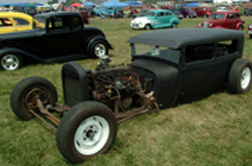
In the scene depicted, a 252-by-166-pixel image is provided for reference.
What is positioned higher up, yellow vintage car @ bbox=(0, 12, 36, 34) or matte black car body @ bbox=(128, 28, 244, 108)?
yellow vintage car @ bbox=(0, 12, 36, 34)

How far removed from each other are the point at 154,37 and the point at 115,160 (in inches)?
95.4

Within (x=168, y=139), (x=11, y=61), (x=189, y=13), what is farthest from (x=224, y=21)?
(x=189, y=13)

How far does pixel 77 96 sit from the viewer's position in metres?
3.56

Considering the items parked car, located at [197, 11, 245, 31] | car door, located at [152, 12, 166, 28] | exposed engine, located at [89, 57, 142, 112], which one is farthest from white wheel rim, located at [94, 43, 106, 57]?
car door, located at [152, 12, 166, 28]

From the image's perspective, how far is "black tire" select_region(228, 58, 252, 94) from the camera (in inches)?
185

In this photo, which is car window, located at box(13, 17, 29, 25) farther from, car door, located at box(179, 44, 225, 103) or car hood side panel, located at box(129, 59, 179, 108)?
car door, located at box(179, 44, 225, 103)

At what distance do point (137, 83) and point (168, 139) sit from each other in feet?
3.72

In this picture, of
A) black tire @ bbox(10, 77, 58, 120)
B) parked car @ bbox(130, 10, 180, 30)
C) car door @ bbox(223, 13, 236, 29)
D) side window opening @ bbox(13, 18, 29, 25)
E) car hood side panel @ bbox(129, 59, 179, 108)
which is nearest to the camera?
black tire @ bbox(10, 77, 58, 120)

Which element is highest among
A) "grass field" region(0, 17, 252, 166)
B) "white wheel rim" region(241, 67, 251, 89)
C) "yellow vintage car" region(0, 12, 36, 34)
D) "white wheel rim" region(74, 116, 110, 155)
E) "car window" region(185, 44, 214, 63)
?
"yellow vintage car" region(0, 12, 36, 34)

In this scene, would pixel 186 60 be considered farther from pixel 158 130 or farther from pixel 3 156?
pixel 3 156

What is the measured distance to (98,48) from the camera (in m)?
8.81

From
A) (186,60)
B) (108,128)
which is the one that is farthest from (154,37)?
(108,128)

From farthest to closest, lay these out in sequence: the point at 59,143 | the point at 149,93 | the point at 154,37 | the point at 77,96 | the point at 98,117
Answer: the point at 154,37, the point at 149,93, the point at 77,96, the point at 98,117, the point at 59,143

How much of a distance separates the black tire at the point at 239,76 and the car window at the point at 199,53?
74 centimetres
